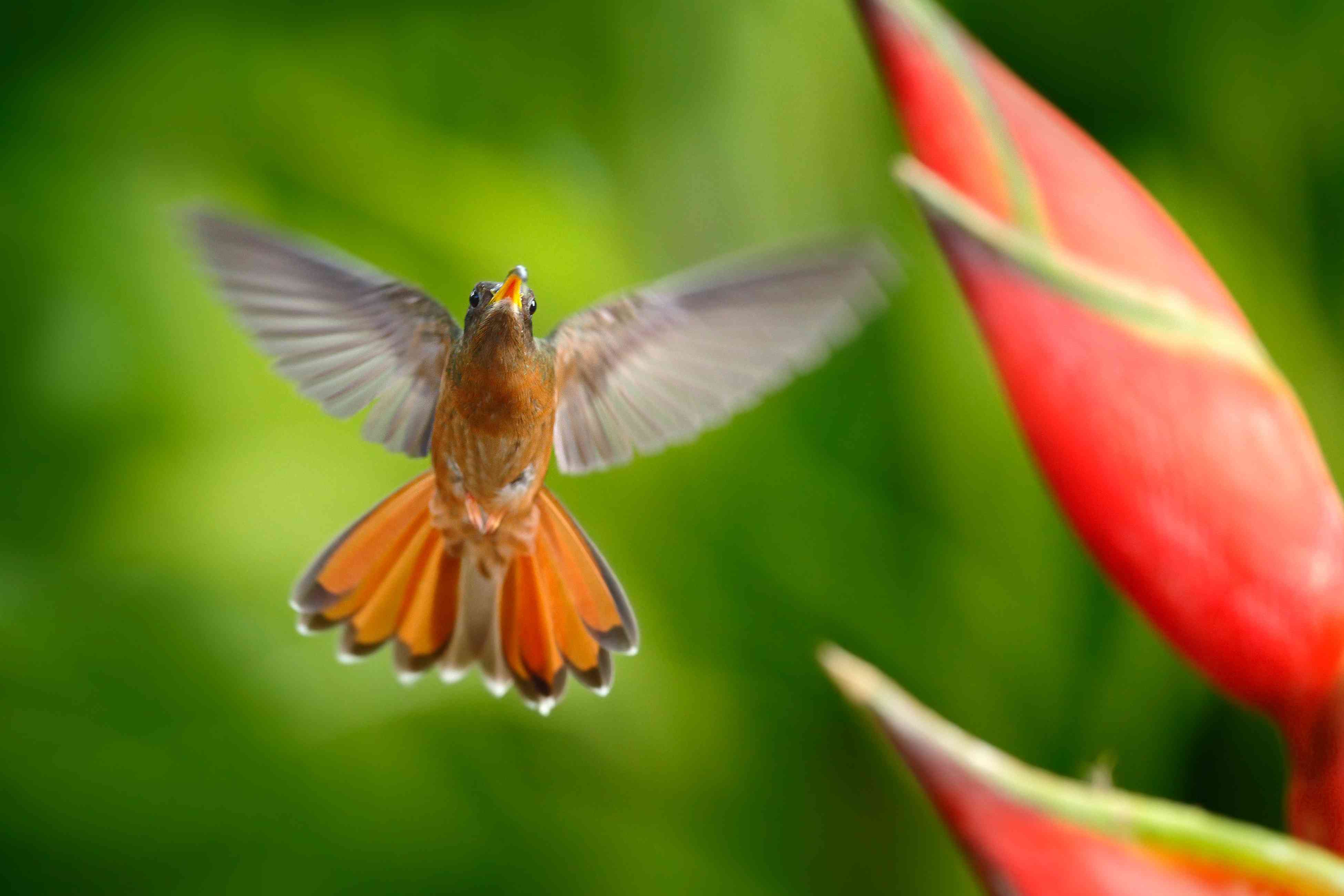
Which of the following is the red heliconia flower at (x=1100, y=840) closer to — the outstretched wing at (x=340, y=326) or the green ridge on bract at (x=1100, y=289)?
the green ridge on bract at (x=1100, y=289)

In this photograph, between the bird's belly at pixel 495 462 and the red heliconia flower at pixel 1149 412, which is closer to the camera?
the red heliconia flower at pixel 1149 412

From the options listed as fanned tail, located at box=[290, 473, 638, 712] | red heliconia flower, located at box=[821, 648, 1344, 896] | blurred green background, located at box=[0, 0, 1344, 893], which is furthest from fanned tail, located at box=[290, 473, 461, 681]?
red heliconia flower, located at box=[821, 648, 1344, 896]

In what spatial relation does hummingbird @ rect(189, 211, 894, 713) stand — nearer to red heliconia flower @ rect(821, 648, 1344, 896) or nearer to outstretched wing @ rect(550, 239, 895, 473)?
outstretched wing @ rect(550, 239, 895, 473)

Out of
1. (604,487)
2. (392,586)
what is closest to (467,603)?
(392,586)

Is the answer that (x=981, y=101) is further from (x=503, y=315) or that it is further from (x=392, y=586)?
(x=392, y=586)

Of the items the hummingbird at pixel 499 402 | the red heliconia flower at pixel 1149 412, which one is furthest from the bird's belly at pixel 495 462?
the red heliconia flower at pixel 1149 412

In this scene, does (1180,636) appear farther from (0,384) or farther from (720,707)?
(0,384)

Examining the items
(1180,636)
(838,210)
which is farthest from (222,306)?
(838,210)

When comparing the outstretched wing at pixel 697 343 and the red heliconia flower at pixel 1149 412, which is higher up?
the outstretched wing at pixel 697 343
